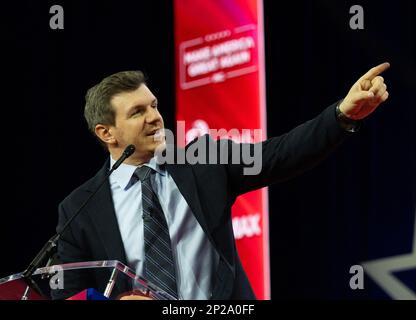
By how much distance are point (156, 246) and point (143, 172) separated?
0.29 metres

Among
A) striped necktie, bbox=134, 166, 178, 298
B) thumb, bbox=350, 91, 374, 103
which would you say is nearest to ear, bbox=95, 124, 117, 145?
striped necktie, bbox=134, 166, 178, 298

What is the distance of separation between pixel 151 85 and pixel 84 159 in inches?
21.2

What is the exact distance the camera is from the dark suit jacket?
2.29 m

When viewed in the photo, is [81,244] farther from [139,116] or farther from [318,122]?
[318,122]

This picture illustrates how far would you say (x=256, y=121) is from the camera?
13.8 feet

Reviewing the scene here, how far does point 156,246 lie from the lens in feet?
7.61

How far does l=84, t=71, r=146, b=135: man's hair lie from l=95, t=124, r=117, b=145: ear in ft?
0.05

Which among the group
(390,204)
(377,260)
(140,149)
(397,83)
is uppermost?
(397,83)

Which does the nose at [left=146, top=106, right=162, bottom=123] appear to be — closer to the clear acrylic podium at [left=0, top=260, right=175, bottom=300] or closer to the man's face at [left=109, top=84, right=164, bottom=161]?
the man's face at [left=109, top=84, right=164, bottom=161]

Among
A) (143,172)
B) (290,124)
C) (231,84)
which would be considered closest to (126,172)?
(143,172)

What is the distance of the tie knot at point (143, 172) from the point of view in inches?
98.6

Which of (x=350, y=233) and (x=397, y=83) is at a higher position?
(x=397, y=83)
